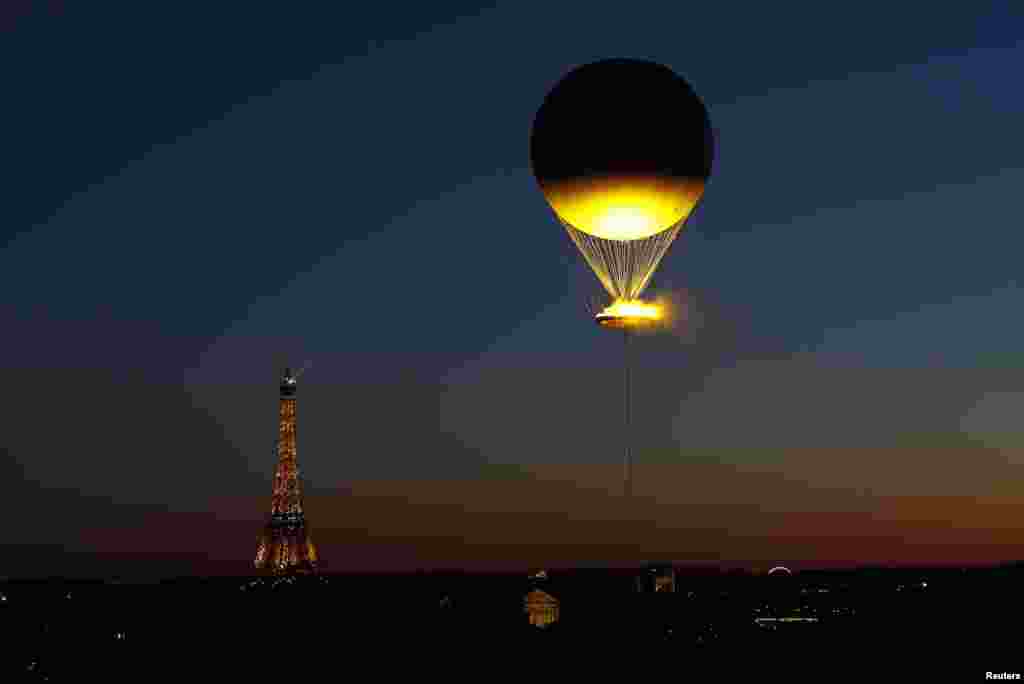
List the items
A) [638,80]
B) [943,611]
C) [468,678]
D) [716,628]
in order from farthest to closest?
[943,611], [716,628], [468,678], [638,80]

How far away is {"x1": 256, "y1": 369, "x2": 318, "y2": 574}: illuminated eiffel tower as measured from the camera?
161000 mm

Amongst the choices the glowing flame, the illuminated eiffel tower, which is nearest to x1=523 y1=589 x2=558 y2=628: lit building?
the illuminated eiffel tower

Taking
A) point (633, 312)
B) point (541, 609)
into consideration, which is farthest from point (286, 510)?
point (633, 312)

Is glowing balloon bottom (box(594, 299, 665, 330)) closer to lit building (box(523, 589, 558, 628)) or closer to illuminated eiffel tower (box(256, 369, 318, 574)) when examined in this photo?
lit building (box(523, 589, 558, 628))

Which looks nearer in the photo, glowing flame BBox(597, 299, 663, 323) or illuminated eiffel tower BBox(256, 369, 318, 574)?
glowing flame BBox(597, 299, 663, 323)

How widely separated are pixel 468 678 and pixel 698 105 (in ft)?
138

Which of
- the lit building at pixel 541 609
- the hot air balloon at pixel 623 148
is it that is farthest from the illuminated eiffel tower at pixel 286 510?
the hot air balloon at pixel 623 148

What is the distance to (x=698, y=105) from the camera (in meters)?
31.6

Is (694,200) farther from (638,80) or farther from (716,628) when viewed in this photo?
(716,628)

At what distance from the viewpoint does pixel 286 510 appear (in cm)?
16188

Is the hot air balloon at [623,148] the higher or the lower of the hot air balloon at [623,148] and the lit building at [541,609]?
the higher

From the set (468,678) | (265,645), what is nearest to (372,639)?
(265,645)

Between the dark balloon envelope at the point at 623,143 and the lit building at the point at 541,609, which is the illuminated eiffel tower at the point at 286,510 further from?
the dark balloon envelope at the point at 623,143

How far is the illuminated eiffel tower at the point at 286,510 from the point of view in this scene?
16100cm
